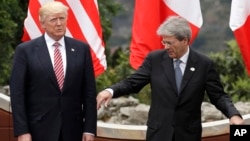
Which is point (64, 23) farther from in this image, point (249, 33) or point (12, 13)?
point (12, 13)

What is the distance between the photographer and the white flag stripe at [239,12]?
777cm

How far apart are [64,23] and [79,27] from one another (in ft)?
4.53

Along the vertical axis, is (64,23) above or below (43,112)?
above

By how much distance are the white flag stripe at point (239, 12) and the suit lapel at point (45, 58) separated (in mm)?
1675

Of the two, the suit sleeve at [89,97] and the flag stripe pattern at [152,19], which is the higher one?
the flag stripe pattern at [152,19]

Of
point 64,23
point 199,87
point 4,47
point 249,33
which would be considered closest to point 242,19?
point 249,33

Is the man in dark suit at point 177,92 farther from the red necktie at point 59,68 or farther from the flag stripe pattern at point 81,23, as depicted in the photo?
the flag stripe pattern at point 81,23

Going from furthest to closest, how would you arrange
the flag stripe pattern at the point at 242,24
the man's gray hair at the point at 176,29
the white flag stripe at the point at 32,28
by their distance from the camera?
the white flag stripe at the point at 32,28 < the flag stripe pattern at the point at 242,24 < the man's gray hair at the point at 176,29

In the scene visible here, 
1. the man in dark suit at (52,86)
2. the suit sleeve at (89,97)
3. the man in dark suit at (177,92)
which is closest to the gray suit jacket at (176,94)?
the man in dark suit at (177,92)

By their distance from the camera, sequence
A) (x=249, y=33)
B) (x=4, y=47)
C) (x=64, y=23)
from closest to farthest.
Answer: (x=64, y=23) → (x=249, y=33) → (x=4, y=47)

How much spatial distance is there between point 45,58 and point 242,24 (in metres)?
1.75

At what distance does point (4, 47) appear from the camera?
47.1 feet

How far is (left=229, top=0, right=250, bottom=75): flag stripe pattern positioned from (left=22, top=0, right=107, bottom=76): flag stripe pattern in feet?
3.64

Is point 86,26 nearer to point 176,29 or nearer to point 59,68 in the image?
point 59,68
